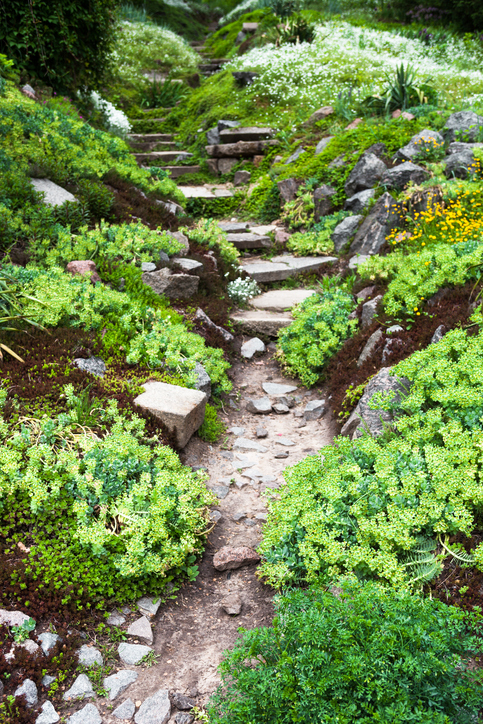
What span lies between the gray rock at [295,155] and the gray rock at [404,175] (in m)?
3.16

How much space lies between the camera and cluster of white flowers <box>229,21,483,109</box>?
40.8 feet

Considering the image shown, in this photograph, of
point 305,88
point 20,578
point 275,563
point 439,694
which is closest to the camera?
point 439,694

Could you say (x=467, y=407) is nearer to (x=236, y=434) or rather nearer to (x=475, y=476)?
(x=475, y=476)

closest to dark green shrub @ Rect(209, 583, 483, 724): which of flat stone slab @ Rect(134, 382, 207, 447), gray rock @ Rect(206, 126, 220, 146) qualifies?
flat stone slab @ Rect(134, 382, 207, 447)

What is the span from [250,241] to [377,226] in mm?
2469

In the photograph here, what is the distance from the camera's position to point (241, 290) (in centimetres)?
786

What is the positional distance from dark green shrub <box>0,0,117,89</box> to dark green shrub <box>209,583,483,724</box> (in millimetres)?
10241

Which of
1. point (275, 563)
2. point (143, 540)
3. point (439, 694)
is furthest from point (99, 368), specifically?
point (439, 694)

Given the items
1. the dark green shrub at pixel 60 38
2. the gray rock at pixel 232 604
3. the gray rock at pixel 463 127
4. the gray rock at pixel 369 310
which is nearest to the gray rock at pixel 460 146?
the gray rock at pixel 463 127

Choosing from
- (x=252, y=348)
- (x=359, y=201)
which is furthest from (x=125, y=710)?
(x=359, y=201)

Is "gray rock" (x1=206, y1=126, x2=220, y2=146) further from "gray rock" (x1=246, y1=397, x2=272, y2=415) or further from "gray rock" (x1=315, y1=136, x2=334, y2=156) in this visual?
"gray rock" (x1=246, y1=397, x2=272, y2=415)

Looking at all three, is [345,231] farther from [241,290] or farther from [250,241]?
[241,290]

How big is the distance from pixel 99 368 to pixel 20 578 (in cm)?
213

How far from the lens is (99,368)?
4852 millimetres
